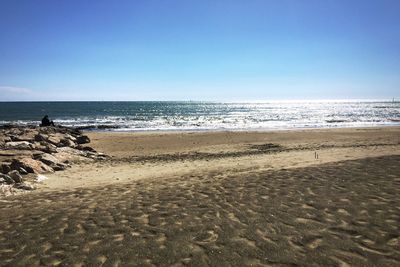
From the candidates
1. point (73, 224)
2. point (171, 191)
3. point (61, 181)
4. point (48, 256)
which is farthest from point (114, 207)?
point (61, 181)

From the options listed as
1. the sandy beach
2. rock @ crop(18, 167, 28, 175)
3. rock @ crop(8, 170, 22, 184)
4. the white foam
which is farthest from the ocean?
the sandy beach

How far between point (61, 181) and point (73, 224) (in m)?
5.56

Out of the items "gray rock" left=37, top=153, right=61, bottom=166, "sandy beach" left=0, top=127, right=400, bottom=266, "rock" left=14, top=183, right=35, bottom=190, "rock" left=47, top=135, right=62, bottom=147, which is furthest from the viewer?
"rock" left=47, top=135, right=62, bottom=147

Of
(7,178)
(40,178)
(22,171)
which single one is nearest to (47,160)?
(22,171)

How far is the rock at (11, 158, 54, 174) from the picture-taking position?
1174 cm

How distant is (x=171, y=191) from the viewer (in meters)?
8.66

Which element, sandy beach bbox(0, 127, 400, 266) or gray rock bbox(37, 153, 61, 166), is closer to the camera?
sandy beach bbox(0, 127, 400, 266)

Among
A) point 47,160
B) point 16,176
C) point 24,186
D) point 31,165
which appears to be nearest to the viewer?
point 24,186

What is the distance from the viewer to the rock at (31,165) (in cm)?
1174

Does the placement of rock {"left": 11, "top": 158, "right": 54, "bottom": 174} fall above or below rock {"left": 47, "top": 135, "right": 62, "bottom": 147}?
above

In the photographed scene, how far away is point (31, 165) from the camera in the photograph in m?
12.0

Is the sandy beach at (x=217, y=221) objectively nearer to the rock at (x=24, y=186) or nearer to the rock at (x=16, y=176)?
the rock at (x=24, y=186)

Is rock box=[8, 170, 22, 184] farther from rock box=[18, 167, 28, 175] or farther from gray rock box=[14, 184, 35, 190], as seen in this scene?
rock box=[18, 167, 28, 175]

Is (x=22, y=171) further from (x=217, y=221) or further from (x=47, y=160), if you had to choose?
(x=217, y=221)
